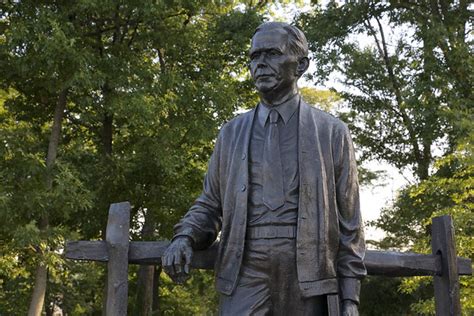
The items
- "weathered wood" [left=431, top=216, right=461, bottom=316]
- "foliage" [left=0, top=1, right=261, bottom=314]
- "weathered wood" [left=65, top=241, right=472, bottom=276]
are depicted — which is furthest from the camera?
"foliage" [left=0, top=1, right=261, bottom=314]

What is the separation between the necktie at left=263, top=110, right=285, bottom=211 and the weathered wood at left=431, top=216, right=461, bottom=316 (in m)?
1.33

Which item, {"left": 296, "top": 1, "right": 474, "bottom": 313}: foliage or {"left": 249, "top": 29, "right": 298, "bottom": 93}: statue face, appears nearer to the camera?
{"left": 249, "top": 29, "right": 298, "bottom": 93}: statue face

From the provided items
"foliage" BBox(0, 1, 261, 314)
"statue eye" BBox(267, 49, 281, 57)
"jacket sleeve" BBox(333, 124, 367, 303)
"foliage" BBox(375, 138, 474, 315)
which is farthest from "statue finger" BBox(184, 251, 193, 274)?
"foliage" BBox(0, 1, 261, 314)

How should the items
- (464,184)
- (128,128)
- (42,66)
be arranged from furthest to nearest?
(128,128) → (42,66) → (464,184)

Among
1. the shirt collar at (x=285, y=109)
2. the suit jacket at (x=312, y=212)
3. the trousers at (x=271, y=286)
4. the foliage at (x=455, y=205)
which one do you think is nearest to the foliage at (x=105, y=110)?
the foliage at (x=455, y=205)

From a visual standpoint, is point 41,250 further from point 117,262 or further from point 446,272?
point 446,272

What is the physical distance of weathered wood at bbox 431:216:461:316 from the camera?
4531 mm

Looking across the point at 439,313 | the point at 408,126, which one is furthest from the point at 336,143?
the point at 408,126

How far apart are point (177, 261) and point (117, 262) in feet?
1.62

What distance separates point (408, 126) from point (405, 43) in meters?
2.00

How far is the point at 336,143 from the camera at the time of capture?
4051 millimetres

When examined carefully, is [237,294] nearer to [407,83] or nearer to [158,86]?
[158,86]

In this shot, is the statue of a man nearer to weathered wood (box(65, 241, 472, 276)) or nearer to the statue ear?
the statue ear

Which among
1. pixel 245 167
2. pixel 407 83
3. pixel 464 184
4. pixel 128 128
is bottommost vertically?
pixel 245 167
